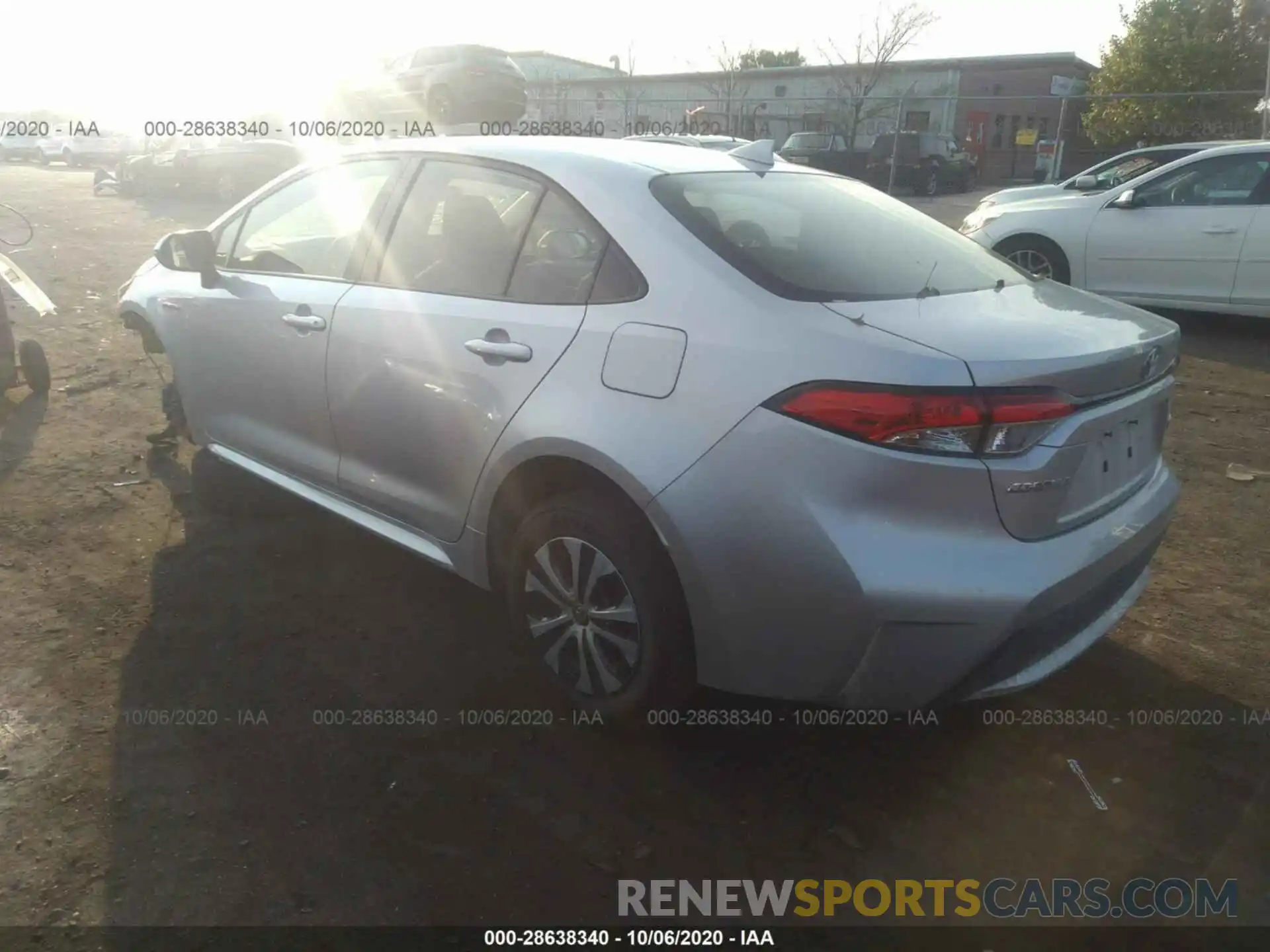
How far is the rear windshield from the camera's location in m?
2.64

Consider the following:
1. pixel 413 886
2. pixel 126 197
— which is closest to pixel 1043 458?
pixel 413 886

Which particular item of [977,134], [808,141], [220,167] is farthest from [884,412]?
[977,134]

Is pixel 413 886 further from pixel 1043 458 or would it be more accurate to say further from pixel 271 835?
pixel 1043 458

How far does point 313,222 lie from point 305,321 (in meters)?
0.63

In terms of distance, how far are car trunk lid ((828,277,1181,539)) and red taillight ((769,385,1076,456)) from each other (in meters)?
0.04

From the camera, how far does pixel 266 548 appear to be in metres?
4.20

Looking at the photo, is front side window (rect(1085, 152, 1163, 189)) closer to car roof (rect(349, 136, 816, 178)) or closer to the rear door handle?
car roof (rect(349, 136, 816, 178))

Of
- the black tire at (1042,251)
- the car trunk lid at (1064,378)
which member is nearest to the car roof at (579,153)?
the car trunk lid at (1064,378)

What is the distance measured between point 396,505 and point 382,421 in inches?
11.9

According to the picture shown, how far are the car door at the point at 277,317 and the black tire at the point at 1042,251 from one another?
6.70 meters

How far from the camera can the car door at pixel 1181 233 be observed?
7922 mm

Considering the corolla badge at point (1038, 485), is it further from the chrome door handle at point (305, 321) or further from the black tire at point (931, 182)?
the black tire at point (931, 182)

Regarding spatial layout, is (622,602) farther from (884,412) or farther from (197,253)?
(197,253)

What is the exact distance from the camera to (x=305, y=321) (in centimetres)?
359
